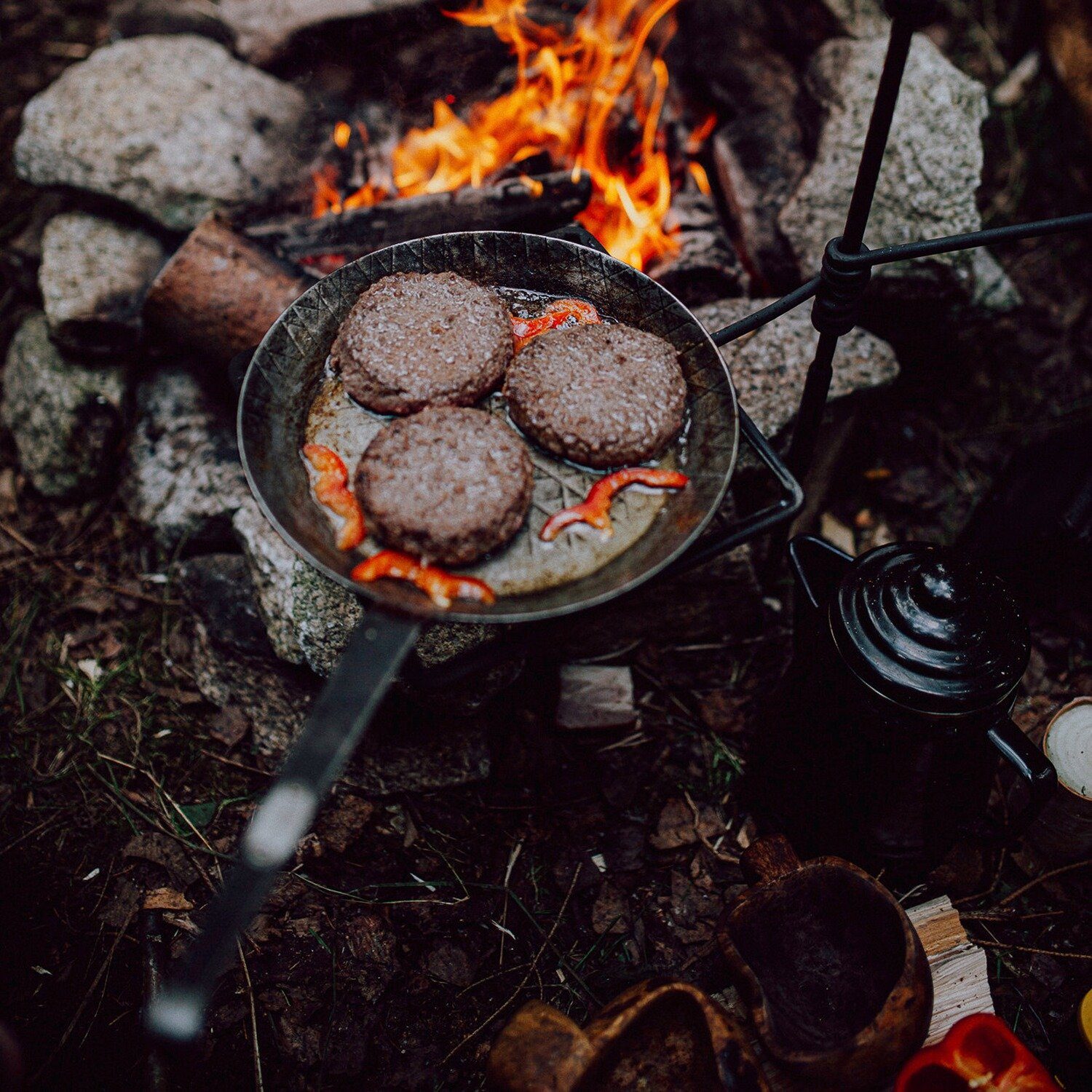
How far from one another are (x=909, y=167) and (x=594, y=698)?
9.69 feet

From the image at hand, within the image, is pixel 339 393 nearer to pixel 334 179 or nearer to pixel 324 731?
pixel 324 731

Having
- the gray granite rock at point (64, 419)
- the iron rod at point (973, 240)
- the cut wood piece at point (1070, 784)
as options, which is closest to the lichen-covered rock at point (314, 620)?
the gray granite rock at point (64, 419)

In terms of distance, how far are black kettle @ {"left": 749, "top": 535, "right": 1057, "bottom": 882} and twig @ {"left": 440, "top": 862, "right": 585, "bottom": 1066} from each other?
2.93 ft

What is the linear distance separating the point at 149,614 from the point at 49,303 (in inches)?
60.9

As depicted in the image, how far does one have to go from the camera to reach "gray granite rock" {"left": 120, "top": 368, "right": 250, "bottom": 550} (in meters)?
3.56

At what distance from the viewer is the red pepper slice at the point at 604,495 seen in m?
2.27

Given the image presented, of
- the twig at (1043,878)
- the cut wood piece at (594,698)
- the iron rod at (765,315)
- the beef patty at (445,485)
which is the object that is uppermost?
the iron rod at (765,315)

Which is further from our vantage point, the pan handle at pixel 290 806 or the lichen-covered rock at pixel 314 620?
the lichen-covered rock at pixel 314 620

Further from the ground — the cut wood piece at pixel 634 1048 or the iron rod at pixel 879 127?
the iron rod at pixel 879 127

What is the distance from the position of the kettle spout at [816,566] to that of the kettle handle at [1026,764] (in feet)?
2.04

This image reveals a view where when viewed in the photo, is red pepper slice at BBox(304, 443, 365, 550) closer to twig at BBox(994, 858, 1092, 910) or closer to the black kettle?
the black kettle

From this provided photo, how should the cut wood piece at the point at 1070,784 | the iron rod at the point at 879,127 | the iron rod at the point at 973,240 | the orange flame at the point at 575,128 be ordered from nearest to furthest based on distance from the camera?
the iron rod at the point at 879,127, the iron rod at the point at 973,240, the cut wood piece at the point at 1070,784, the orange flame at the point at 575,128

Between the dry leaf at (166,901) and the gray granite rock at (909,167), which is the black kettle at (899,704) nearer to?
the gray granite rock at (909,167)

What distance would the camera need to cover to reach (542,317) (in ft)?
8.67
